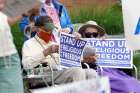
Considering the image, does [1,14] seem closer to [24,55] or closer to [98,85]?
[98,85]

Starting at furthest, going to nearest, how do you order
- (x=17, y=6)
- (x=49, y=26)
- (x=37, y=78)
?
(x=49, y=26)
(x=37, y=78)
(x=17, y=6)

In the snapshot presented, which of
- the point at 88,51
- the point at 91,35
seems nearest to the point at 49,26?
the point at 88,51

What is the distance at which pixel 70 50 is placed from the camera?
7785mm

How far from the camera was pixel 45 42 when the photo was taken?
7984mm

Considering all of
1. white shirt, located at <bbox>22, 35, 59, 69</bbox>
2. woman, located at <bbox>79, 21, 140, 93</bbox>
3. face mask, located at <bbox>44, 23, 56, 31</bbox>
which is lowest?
woman, located at <bbox>79, 21, 140, 93</bbox>

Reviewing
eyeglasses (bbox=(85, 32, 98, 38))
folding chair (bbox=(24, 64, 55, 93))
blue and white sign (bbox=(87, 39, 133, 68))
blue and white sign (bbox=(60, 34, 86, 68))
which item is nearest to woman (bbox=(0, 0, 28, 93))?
folding chair (bbox=(24, 64, 55, 93))

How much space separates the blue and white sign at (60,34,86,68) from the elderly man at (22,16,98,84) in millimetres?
114

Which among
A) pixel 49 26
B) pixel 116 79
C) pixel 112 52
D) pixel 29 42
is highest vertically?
pixel 49 26

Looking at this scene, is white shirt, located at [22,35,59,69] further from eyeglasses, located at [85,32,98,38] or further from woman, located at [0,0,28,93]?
woman, located at [0,0,28,93]

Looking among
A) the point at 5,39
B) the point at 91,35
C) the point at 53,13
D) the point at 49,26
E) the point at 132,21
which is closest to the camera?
the point at 5,39

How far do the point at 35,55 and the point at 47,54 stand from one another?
154 mm

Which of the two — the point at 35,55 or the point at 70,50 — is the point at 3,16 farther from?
the point at 70,50

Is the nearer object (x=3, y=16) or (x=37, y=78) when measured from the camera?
(x=3, y=16)

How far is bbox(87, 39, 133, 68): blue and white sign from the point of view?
8.59 meters
